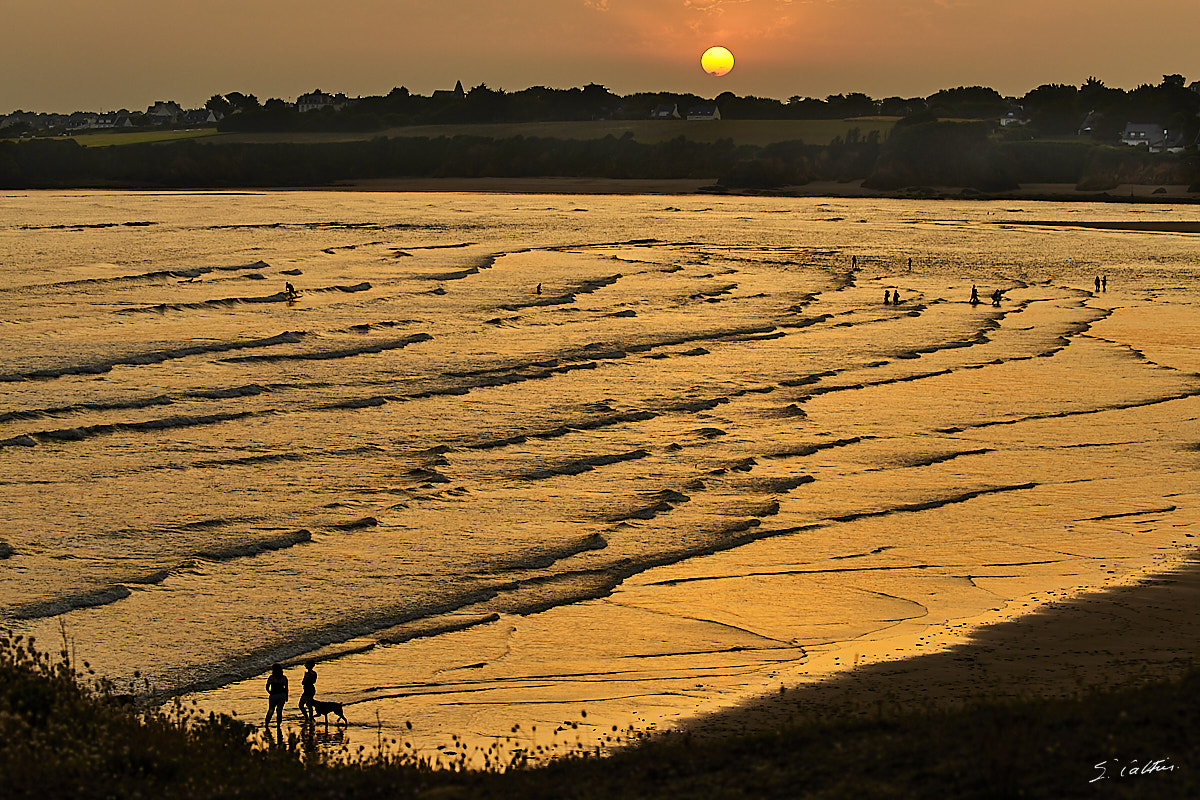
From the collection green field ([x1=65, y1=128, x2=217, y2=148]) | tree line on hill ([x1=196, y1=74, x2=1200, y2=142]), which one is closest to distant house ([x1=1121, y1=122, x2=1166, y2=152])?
tree line on hill ([x1=196, y1=74, x2=1200, y2=142])

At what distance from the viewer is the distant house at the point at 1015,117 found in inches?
6954

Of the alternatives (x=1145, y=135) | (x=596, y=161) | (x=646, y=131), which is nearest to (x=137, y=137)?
(x=596, y=161)

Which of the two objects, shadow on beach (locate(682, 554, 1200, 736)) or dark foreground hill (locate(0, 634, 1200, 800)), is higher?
dark foreground hill (locate(0, 634, 1200, 800))

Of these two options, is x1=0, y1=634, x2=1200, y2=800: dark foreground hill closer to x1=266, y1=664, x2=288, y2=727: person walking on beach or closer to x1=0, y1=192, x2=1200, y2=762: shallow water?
x1=266, y1=664, x2=288, y2=727: person walking on beach

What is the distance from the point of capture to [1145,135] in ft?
488

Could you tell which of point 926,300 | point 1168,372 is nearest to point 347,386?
point 1168,372

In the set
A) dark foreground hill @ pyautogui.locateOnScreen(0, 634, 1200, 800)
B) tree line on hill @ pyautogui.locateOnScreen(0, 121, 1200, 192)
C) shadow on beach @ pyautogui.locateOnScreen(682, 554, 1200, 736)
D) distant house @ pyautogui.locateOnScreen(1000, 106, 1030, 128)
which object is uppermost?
distant house @ pyautogui.locateOnScreen(1000, 106, 1030, 128)

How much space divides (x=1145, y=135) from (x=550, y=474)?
14653 centimetres

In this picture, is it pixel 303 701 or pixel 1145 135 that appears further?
pixel 1145 135

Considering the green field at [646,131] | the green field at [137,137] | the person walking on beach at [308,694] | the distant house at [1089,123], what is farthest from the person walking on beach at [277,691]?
the green field at [137,137]

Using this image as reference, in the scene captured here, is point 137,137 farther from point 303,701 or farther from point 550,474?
point 303,701

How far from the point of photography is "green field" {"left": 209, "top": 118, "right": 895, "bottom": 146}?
553ft

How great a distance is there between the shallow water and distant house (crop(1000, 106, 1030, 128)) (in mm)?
136037

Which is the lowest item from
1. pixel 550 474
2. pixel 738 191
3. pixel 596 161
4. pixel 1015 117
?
pixel 550 474
